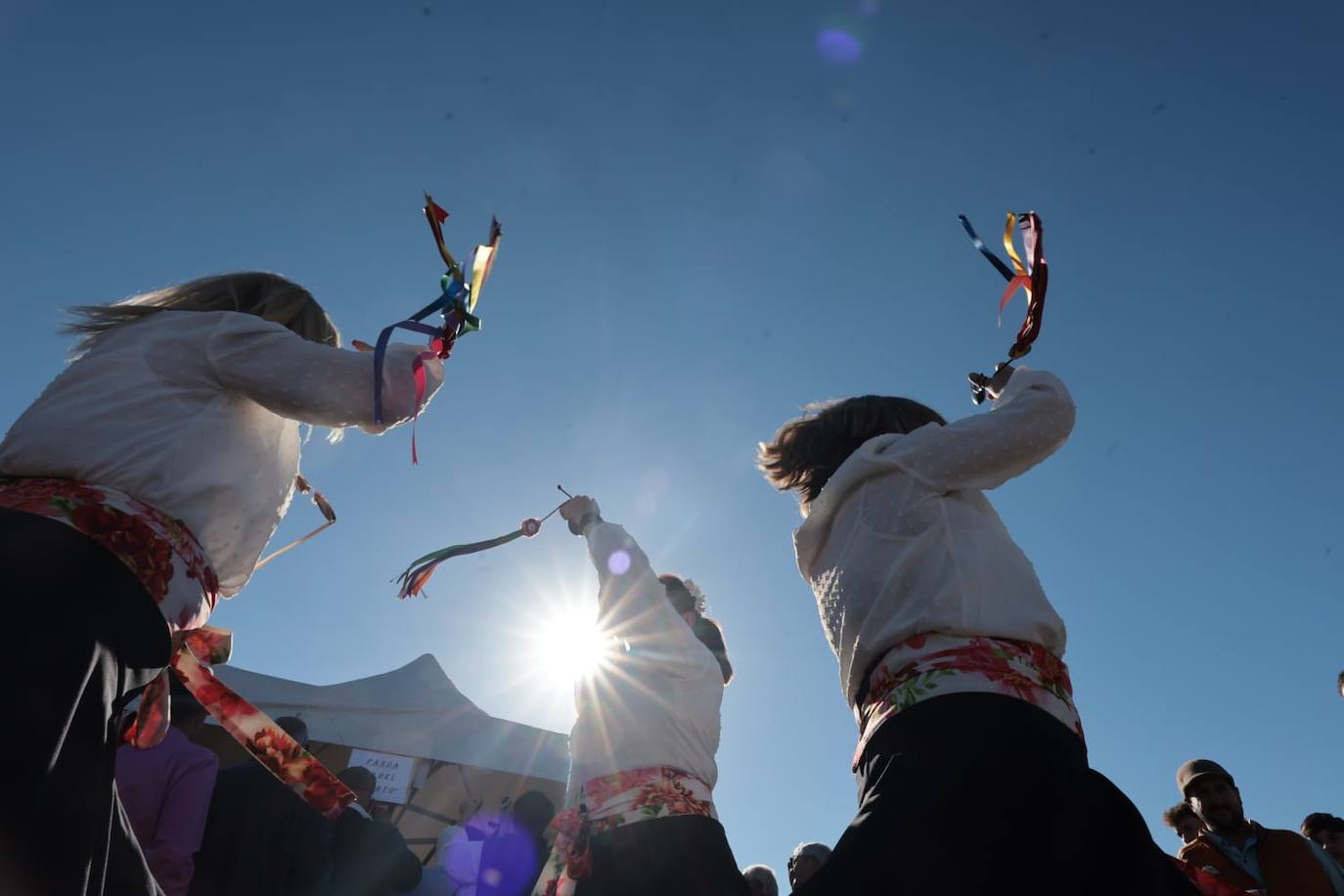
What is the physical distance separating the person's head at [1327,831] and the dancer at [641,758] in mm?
4163

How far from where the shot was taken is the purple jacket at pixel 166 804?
113 inches

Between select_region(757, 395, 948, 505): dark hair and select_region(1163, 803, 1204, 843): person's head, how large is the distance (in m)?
4.30

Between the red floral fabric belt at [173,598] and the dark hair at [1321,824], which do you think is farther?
the dark hair at [1321,824]

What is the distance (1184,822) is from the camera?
5.00m

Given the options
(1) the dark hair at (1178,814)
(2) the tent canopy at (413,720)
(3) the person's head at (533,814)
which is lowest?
(3) the person's head at (533,814)

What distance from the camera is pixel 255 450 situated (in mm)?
1759

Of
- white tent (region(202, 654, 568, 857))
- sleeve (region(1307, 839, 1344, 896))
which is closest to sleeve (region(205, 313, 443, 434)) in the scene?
sleeve (region(1307, 839, 1344, 896))

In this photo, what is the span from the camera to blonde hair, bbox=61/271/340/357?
74.6 inches

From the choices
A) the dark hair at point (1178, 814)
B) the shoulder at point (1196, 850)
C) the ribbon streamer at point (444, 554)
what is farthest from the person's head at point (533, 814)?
the dark hair at point (1178, 814)

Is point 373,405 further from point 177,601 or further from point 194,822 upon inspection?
point 194,822

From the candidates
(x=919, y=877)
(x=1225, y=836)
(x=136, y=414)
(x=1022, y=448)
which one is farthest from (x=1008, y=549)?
(x=1225, y=836)

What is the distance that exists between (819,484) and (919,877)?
946 millimetres

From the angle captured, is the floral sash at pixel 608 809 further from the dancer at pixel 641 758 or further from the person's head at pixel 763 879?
the person's head at pixel 763 879

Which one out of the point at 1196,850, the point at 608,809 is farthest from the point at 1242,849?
the point at 608,809
